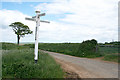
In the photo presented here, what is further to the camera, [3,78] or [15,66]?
[15,66]

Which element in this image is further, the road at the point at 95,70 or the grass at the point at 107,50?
the grass at the point at 107,50

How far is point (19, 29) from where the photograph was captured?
43.3m

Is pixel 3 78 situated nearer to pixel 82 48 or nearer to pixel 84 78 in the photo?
pixel 84 78

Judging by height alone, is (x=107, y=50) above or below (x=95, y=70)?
above

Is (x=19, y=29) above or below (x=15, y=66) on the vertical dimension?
above

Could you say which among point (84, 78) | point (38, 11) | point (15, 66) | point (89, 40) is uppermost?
point (38, 11)

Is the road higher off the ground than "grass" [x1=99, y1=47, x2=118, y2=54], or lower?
lower

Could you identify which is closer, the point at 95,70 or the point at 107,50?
the point at 95,70

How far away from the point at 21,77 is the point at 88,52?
44.7ft

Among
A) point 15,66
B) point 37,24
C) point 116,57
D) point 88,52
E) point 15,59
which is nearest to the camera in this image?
point 15,66

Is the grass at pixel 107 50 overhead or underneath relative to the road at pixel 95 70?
overhead

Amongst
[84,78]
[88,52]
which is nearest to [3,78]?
[84,78]

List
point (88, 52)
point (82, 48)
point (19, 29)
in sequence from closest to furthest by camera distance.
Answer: point (88, 52)
point (82, 48)
point (19, 29)

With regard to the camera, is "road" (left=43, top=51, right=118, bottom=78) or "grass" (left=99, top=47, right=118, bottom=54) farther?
"grass" (left=99, top=47, right=118, bottom=54)
